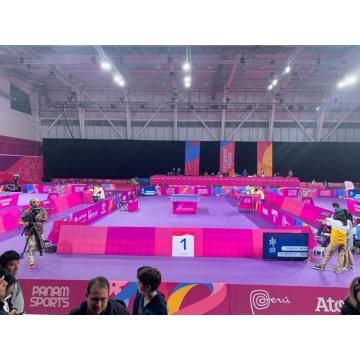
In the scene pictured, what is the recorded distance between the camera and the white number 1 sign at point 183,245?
27.2ft

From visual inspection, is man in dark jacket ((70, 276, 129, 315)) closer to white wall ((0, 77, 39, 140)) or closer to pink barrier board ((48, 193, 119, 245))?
pink barrier board ((48, 193, 119, 245))

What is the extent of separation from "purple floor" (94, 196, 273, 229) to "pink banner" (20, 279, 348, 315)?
6.69 meters

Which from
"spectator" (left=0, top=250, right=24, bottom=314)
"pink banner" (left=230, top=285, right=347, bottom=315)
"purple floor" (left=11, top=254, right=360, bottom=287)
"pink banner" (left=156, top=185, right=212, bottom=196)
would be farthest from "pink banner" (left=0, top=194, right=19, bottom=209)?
"pink banner" (left=230, top=285, right=347, bottom=315)

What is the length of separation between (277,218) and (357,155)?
22.6m

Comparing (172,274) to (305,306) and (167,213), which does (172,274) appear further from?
(167,213)

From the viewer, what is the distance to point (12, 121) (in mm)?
26844

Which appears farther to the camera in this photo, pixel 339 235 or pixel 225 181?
pixel 225 181

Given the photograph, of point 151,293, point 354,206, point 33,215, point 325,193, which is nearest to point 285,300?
point 151,293

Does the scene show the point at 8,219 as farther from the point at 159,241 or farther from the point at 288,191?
the point at 288,191

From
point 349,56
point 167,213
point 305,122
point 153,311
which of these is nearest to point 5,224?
point 167,213

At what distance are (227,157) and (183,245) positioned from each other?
2266cm

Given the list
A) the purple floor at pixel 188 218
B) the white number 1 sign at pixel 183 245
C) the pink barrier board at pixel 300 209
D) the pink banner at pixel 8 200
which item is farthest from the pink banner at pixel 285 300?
the pink banner at pixel 8 200

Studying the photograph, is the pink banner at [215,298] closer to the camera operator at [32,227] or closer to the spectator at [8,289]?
the spectator at [8,289]
